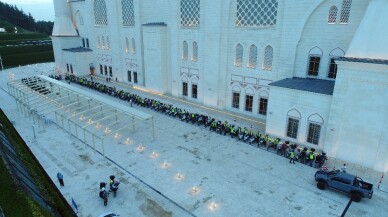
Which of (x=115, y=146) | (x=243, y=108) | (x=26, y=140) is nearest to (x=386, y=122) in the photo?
(x=243, y=108)

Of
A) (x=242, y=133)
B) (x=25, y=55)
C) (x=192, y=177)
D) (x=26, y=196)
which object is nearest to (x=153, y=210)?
(x=192, y=177)

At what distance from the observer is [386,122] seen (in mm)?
17078

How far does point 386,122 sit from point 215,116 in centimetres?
1476

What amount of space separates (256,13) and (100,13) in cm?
2840

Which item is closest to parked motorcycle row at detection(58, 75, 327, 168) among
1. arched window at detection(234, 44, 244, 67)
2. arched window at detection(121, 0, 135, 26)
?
arched window at detection(234, 44, 244, 67)

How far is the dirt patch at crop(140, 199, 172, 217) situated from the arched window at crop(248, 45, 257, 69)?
1707 cm

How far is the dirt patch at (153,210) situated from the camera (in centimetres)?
1394

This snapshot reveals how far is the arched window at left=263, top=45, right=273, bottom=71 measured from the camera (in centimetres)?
2511

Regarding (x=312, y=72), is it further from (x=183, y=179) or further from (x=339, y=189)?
(x=183, y=179)

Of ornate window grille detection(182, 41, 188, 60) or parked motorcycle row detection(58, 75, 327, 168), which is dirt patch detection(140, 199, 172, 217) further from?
ornate window grille detection(182, 41, 188, 60)

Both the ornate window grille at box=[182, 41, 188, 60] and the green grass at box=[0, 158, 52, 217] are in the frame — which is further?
the ornate window grille at box=[182, 41, 188, 60]

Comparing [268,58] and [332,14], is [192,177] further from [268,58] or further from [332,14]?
[332,14]

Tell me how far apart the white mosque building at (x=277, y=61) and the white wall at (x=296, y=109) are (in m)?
0.08

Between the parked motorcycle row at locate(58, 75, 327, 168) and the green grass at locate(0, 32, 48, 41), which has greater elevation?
the green grass at locate(0, 32, 48, 41)
